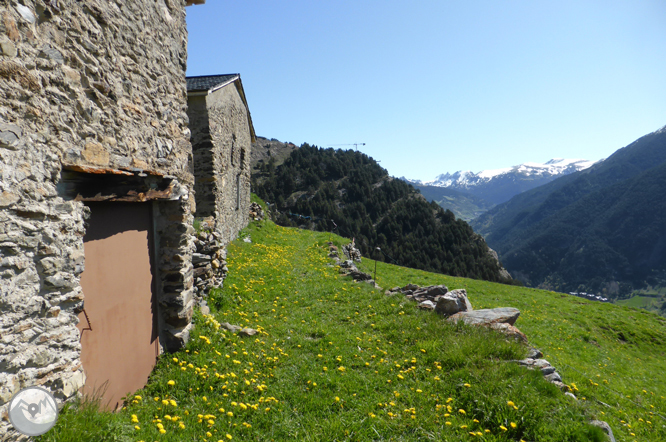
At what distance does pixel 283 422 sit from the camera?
14.4ft

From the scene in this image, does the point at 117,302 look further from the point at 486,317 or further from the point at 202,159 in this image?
the point at 202,159

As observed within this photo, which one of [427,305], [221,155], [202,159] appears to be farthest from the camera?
[221,155]

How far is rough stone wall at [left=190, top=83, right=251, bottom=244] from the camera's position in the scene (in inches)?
489

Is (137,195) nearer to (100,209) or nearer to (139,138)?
(100,209)

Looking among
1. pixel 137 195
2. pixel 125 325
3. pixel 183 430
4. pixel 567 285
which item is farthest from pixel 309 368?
pixel 567 285

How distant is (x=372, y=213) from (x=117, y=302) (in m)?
61.1

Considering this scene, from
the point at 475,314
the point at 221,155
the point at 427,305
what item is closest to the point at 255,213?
the point at 221,155

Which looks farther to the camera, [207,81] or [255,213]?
[255,213]

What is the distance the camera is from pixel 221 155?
13.9 m

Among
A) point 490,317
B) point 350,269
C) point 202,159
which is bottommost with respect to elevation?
point 350,269

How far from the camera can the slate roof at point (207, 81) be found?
486 inches

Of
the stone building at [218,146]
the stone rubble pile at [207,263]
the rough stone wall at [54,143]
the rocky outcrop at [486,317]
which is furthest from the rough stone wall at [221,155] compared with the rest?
the rocky outcrop at [486,317]

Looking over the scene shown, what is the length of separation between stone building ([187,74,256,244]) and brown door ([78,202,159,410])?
16.5 feet

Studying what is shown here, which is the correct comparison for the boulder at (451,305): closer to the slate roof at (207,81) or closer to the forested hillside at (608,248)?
the slate roof at (207,81)
